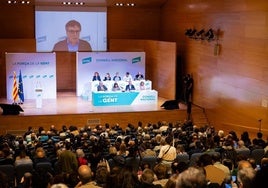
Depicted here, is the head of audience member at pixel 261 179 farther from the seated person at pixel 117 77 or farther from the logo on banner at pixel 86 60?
the logo on banner at pixel 86 60

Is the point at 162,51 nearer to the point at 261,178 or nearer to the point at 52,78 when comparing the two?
the point at 52,78

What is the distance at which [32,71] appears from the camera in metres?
17.4

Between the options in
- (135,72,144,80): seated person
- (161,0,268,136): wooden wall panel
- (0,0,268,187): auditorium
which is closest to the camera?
(161,0,268,136): wooden wall panel

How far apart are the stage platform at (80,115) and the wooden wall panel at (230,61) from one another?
1535 mm

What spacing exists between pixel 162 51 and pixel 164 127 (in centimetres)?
725

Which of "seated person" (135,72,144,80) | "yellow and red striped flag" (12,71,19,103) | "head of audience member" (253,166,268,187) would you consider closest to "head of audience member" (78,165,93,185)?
"head of audience member" (253,166,268,187)

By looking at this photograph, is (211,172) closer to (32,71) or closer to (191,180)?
(191,180)

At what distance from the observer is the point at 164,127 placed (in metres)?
12.1

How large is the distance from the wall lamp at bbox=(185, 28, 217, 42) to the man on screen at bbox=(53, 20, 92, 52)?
17.2ft

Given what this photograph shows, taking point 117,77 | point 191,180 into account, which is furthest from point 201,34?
point 191,180

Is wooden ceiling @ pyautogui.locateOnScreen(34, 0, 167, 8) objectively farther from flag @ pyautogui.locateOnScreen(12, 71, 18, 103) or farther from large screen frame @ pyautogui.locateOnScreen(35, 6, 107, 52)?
flag @ pyautogui.locateOnScreen(12, 71, 18, 103)

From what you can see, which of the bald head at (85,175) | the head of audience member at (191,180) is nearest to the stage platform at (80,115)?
the bald head at (85,175)

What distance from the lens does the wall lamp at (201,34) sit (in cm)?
1586

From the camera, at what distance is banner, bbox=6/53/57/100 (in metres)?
17.1
